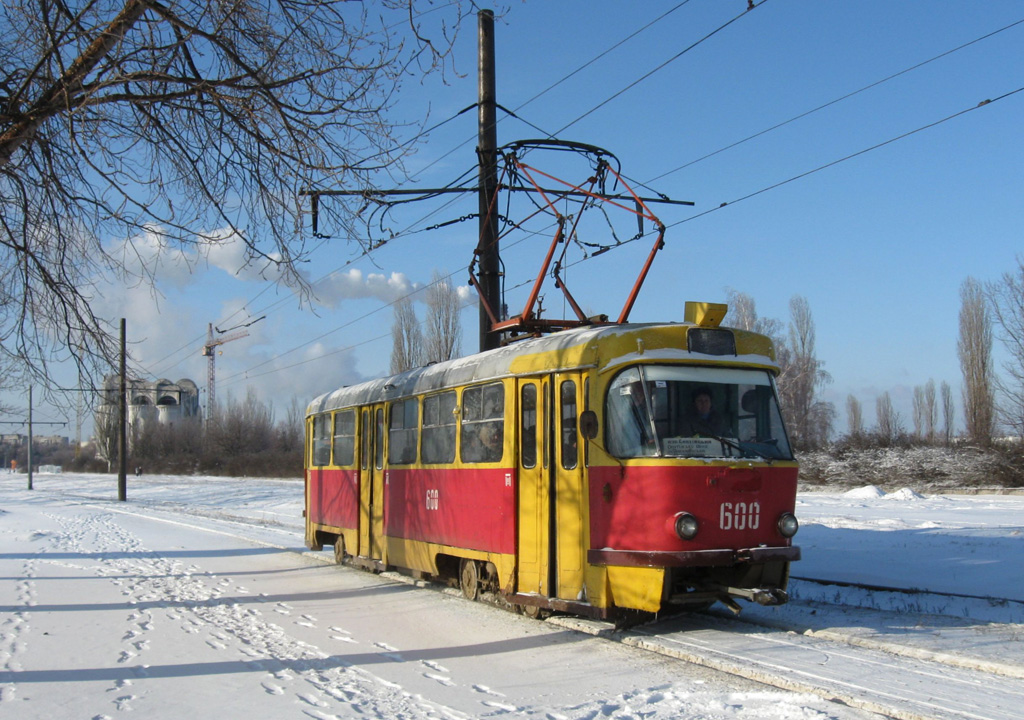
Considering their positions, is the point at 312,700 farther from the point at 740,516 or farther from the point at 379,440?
the point at 379,440

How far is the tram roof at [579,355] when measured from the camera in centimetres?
879

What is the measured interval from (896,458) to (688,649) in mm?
28360

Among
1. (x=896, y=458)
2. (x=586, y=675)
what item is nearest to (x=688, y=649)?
(x=586, y=675)

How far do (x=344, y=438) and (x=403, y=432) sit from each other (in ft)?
9.48

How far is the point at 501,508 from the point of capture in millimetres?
10062

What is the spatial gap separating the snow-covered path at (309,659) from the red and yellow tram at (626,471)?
0.65 metres

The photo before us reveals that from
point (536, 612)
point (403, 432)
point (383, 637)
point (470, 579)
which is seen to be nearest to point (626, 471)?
point (536, 612)

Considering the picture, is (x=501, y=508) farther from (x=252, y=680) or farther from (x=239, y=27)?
(x=239, y=27)

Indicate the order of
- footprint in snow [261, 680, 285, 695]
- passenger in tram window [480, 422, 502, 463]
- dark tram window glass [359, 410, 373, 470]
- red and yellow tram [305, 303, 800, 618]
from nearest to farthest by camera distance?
footprint in snow [261, 680, 285, 695]
red and yellow tram [305, 303, 800, 618]
passenger in tram window [480, 422, 502, 463]
dark tram window glass [359, 410, 373, 470]

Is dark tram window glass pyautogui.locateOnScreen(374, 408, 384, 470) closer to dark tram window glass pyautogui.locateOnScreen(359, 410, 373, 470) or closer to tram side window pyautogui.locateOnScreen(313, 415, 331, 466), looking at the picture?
dark tram window glass pyautogui.locateOnScreen(359, 410, 373, 470)

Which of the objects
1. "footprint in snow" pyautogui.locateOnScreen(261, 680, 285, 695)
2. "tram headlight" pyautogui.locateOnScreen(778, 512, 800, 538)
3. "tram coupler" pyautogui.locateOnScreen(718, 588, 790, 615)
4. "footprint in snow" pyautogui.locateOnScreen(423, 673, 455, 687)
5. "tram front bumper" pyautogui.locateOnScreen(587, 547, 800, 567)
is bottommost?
"footprint in snow" pyautogui.locateOnScreen(423, 673, 455, 687)

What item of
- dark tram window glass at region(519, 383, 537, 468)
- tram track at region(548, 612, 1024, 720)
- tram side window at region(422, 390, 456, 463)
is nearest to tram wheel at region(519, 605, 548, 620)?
tram track at region(548, 612, 1024, 720)

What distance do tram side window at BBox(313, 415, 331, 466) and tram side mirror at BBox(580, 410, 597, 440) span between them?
885cm

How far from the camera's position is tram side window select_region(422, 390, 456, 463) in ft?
37.8
